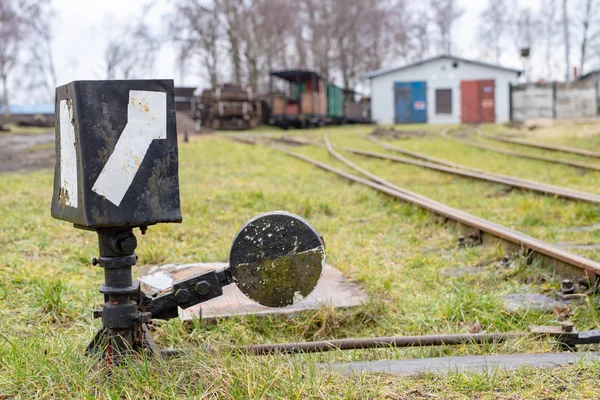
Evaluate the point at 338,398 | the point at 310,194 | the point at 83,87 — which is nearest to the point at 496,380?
the point at 338,398

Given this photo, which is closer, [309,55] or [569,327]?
[569,327]

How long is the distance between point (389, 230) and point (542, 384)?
146 inches

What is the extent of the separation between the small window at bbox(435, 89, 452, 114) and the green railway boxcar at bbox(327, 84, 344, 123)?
204 inches

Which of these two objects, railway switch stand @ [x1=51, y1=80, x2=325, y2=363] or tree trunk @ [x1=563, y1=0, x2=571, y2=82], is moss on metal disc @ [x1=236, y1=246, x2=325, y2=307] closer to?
railway switch stand @ [x1=51, y1=80, x2=325, y2=363]

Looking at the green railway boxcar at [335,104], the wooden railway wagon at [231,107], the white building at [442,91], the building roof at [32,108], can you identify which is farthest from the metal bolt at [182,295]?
the building roof at [32,108]

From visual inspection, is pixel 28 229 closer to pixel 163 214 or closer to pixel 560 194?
A: pixel 163 214

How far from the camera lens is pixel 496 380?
6.80ft

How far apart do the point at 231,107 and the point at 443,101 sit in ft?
45.1

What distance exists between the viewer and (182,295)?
7.48 feet

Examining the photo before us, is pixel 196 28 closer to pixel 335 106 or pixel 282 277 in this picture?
pixel 335 106

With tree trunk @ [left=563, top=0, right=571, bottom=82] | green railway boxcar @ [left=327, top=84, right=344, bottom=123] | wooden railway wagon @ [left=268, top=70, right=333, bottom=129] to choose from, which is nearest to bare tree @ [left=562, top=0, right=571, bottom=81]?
tree trunk @ [left=563, top=0, right=571, bottom=82]

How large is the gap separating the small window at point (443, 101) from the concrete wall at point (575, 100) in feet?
18.7

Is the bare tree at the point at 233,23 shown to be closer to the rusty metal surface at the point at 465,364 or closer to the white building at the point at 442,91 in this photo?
the white building at the point at 442,91

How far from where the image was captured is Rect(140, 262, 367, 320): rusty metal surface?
10.6 feet
